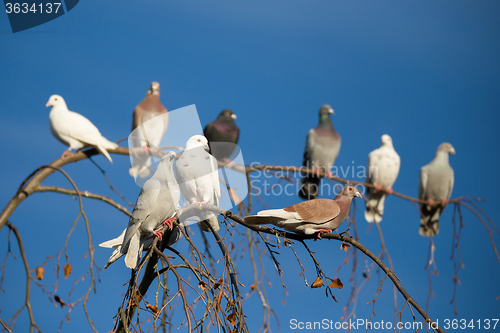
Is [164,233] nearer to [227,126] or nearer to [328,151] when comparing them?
[227,126]

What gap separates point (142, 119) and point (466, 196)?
13.1 feet

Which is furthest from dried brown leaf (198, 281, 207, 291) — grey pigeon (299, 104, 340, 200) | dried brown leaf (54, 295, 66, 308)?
grey pigeon (299, 104, 340, 200)

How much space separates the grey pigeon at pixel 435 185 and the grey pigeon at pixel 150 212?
5.22 m

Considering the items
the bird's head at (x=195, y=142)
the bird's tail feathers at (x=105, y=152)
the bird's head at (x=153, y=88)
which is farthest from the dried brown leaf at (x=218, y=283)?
the bird's head at (x=153, y=88)

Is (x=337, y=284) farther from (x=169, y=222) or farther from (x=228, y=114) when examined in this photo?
(x=228, y=114)

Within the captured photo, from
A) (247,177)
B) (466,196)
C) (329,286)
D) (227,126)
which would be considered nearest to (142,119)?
(227,126)

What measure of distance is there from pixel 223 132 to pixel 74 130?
5.90 feet

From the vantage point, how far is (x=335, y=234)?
2387 mm

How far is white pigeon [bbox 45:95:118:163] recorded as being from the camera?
5.03m

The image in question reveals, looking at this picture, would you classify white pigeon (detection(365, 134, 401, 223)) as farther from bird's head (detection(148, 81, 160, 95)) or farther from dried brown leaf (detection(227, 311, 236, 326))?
dried brown leaf (detection(227, 311, 236, 326))

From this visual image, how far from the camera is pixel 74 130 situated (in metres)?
5.41

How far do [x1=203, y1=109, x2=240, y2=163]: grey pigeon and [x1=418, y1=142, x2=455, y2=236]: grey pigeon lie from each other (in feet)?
10.7

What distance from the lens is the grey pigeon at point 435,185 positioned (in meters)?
6.97

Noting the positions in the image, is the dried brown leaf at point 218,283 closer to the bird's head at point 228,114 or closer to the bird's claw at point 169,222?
the bird's claw at point 169,222
